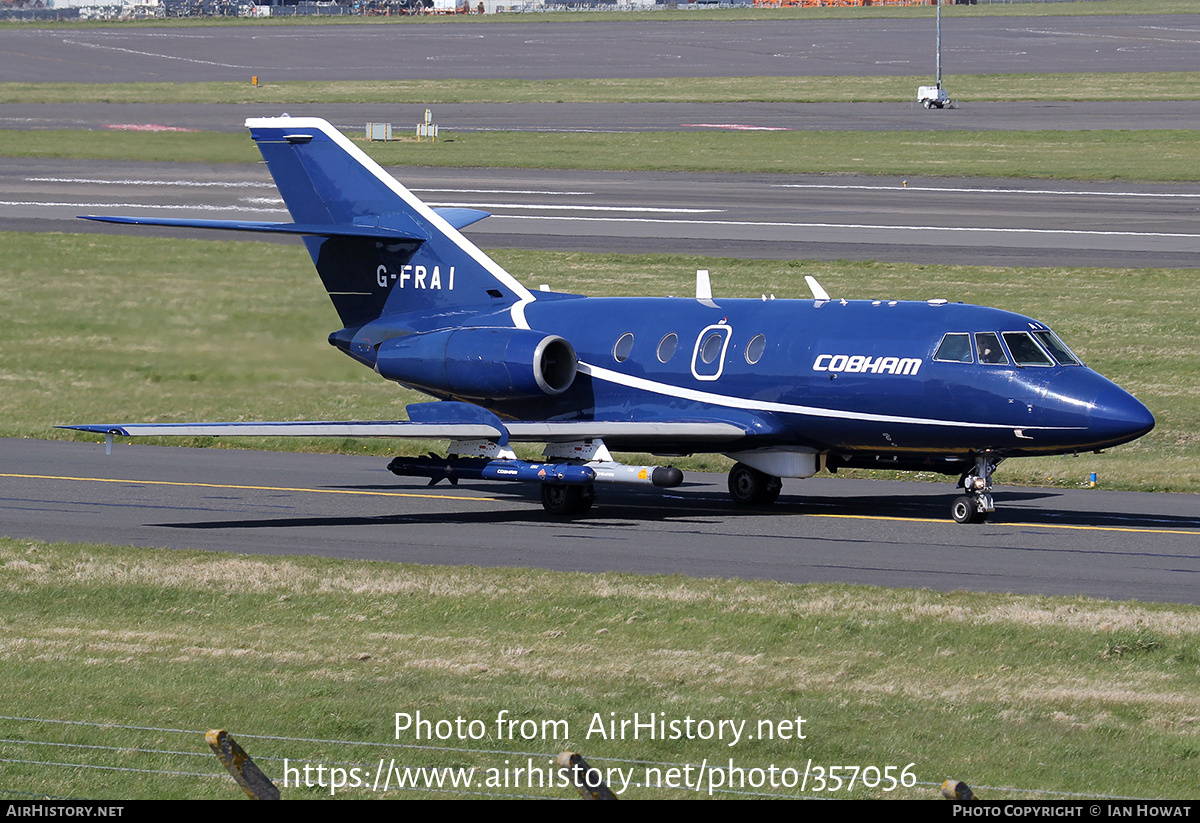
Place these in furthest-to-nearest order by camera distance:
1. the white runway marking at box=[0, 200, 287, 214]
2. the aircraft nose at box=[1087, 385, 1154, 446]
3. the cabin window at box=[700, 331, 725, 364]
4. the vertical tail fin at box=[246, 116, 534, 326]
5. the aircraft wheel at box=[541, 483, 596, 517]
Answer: the white runway marking at box=[0, 200, 287, 214] < the vertical tail fin at box=[246, 116, 534, 326] < the cabin window at box=[700, 331, 725, 364] < the aircraft wheel at box=[541, 483, 596, 517] < the aircraft nose at box=[1087, 385, 1154, 446]

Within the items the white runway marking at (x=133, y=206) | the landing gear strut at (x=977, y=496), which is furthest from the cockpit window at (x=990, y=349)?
the white runway marking at (x=133, y=206)

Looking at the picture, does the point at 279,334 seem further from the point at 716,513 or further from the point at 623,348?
the point at 716,513

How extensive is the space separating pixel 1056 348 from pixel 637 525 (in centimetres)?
664

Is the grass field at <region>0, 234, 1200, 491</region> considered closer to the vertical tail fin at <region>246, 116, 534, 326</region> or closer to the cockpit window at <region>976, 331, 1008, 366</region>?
the vertical tail fin at <region>246, 116, 534, 326</region>

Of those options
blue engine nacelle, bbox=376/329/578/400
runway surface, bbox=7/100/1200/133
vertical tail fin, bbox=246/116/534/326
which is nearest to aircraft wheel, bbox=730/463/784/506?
blue engine nacelle, bbox=376/329/578/400

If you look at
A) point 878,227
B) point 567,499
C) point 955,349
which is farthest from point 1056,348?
point 878,227

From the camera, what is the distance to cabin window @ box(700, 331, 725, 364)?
26.0m

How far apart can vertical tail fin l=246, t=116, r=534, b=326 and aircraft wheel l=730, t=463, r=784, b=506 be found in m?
5.11

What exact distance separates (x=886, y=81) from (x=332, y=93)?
110 ft

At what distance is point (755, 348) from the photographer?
25.5 meters

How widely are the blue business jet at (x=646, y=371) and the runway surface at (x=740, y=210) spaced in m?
21.2

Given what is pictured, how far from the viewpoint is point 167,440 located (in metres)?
33.3

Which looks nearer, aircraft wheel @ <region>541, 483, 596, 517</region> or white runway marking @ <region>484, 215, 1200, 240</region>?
aircraft wheel @ <region>541, 483, 596, 517</region>

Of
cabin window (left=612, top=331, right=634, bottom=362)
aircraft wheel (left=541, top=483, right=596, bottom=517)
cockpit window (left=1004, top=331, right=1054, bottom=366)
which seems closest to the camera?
cockpit window (left=1004, top=331, right=1054, bottom=366)
